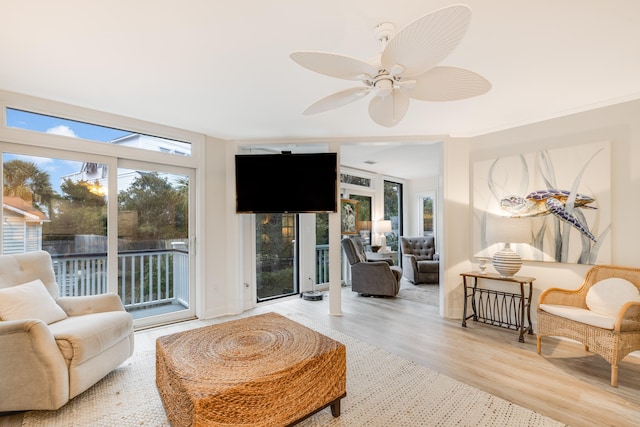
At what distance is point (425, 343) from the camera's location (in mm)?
3031

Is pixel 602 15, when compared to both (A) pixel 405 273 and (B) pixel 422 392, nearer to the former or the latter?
(B) pixel 422 392

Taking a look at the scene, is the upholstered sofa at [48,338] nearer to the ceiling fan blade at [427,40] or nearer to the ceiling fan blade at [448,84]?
the ceiling fan blade at [427,40]

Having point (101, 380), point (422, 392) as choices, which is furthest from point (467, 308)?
point (101, 380)

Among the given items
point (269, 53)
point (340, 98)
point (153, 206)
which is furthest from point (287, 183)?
point (340, 98)

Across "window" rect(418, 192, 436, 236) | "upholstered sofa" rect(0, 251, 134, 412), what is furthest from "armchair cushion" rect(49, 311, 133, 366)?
"window" rect(418, 192, 436, 236)

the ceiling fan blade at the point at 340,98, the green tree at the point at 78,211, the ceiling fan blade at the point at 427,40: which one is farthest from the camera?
the green tree at the point at 78,211

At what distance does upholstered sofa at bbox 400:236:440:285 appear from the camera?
5777 millimetres

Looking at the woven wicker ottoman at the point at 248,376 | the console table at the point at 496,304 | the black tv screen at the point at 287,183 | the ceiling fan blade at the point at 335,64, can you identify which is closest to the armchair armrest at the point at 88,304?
the woven wicker ottoman at the point at 248,376

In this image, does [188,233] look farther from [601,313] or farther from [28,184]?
[601,313]

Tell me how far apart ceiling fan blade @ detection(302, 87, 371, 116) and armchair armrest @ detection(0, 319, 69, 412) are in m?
2.24

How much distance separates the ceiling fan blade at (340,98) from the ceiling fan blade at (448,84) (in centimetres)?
28

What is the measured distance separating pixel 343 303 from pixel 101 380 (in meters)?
3.02

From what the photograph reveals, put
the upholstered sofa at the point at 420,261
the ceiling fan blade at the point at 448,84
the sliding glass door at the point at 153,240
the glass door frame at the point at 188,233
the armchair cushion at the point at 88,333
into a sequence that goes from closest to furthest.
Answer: the ceiling fan blade at the point at 448,84, the armchair cushion at the point at 88,333, the glass door frame at the point at 188,233, the sliding glass door at the point at 153,240, the upholstered sofa at the point at 420,261

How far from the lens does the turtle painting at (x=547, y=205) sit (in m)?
3.00
